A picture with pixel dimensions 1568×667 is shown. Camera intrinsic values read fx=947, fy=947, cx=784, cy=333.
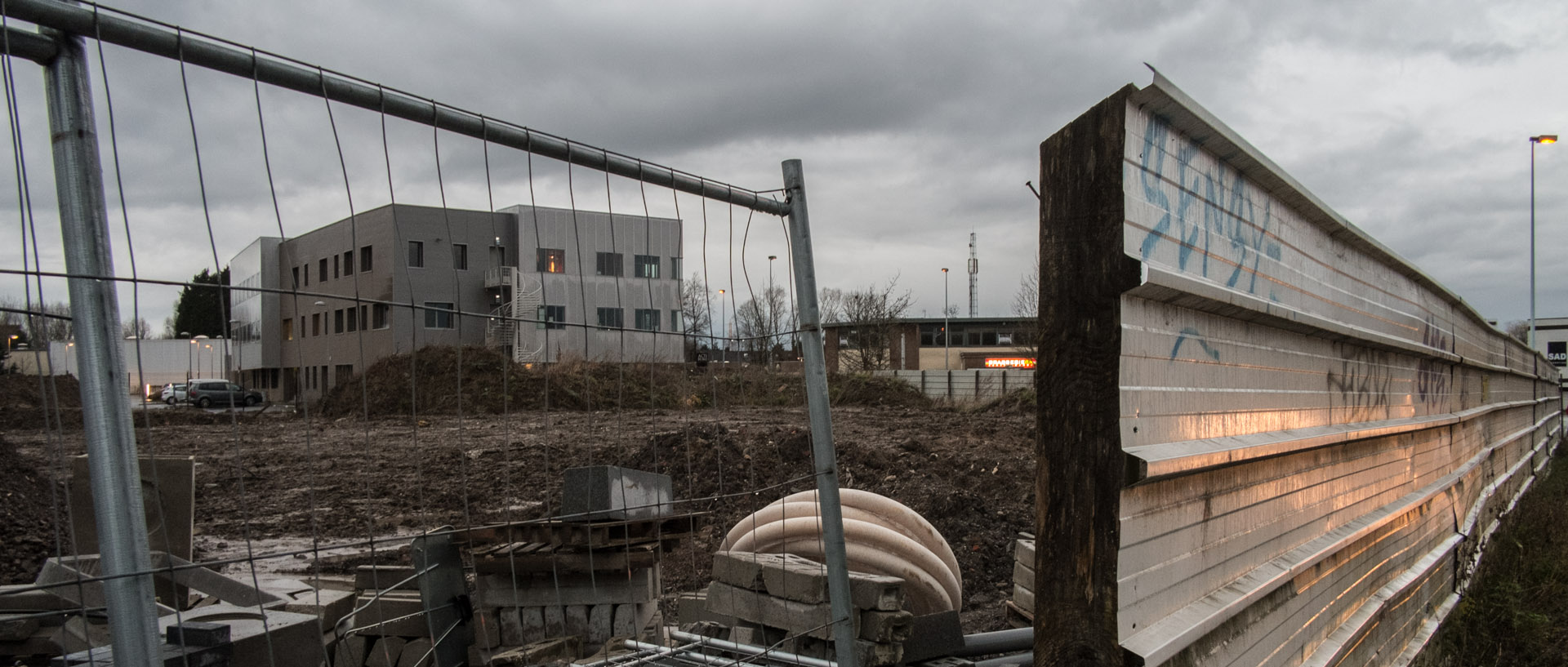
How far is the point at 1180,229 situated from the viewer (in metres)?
3.10

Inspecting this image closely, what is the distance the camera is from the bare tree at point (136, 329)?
6.49 ft

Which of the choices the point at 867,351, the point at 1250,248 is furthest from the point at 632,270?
the point at 867,351

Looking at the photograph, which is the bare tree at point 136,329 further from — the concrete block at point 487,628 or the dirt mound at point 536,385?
the concrete block at point 487,628

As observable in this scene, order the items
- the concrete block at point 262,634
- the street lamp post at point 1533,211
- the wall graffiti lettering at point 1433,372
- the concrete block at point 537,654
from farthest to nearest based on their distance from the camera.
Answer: the street lamp post at point 1533,211 → the wall graffiti lettering at point 1433,372 → the concrete block at point 537,654 → the concrete block at point 262,634

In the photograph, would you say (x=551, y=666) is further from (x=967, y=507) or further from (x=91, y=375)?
(x=967, y=507)

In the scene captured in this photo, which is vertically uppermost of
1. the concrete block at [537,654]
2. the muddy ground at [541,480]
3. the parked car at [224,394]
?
the parked car at [224,394]

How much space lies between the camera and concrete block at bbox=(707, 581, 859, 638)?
13.7ft

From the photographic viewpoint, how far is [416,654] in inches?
194

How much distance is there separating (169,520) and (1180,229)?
5305mm

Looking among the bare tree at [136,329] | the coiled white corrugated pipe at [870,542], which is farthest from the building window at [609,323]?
the coiled white corrugated pipe at [870,542]

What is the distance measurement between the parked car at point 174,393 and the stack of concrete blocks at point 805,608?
2242mm

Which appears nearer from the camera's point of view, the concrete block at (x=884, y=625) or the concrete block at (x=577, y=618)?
the concrete block at (x=884, y=625)

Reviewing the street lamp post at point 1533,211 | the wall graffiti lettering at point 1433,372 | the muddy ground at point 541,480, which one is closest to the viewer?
the wall graffiti lettering at point 1433,372

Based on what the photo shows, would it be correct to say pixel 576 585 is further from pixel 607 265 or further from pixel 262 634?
pixel 607 265
